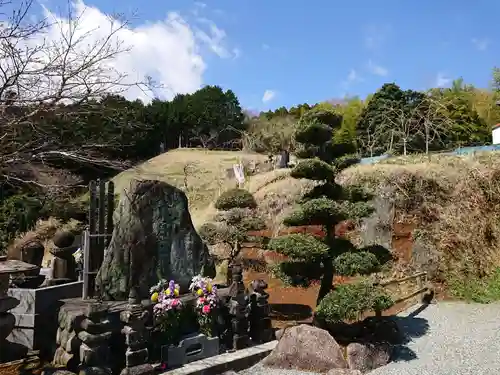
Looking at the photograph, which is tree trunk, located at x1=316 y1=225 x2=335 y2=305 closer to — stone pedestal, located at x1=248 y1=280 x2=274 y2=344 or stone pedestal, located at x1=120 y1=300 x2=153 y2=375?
stone pedestal, located at x1=248 y1=280 x2=274 y2=344

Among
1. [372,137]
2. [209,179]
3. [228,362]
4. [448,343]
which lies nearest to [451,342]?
[448,343]

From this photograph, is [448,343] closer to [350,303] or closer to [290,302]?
[350,303]

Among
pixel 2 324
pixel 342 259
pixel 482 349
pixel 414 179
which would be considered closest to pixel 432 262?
pixel 414 179

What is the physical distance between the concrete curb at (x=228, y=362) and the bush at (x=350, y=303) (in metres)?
0.87

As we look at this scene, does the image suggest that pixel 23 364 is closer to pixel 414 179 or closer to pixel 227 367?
pixel 227 367

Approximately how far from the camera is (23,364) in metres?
5.55

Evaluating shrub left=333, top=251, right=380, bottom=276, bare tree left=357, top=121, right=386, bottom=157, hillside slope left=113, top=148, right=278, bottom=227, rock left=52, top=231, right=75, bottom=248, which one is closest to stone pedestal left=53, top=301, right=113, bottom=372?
rock left=52, top=231, right=75, bottom=248

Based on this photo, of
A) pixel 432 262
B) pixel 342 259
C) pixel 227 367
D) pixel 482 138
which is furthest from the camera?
pixel 482 138

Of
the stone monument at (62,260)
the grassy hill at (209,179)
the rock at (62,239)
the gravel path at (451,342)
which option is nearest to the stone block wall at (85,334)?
the grassy hill at (209,179)

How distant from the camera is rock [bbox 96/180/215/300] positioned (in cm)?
599

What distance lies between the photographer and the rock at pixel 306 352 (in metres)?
5.60

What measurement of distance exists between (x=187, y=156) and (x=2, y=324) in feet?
82.3

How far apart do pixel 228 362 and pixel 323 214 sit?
102 inches

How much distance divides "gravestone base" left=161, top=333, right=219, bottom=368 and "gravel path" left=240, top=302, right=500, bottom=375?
20.7 inches
